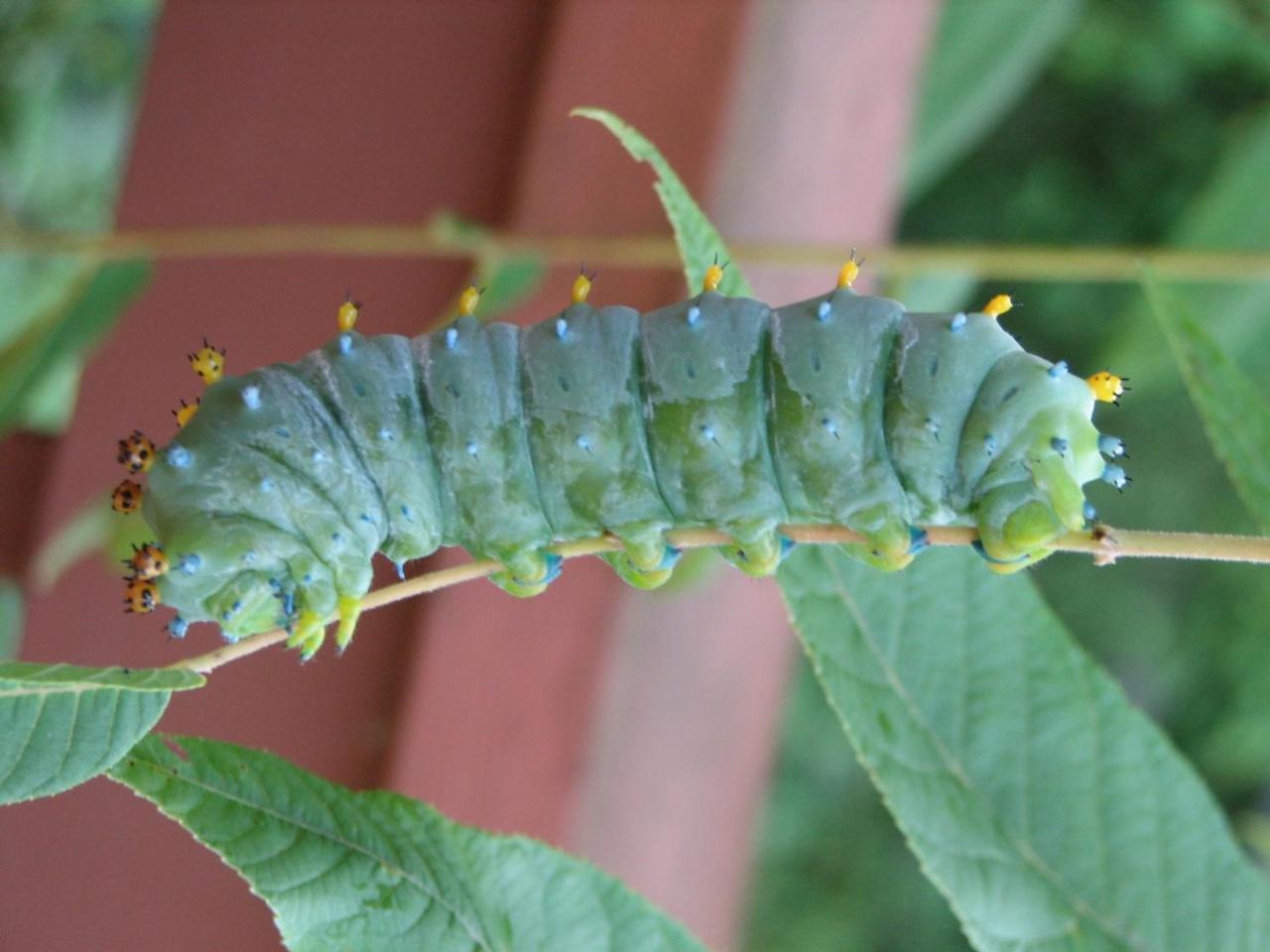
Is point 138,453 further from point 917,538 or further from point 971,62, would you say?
point 971,62

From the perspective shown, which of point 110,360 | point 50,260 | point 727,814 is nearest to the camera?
point 50,260

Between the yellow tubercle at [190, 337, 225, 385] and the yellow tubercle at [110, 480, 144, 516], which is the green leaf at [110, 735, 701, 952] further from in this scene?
the yellow tubercle at [190, 337, 225, 385]

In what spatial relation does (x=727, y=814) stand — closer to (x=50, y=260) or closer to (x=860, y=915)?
(x=860, y=915)

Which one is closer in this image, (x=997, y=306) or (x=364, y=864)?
(x=364, y=864)

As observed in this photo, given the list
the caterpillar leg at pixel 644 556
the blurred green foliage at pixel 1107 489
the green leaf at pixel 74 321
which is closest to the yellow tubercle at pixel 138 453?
the caterpillar leg at pixel 644 556

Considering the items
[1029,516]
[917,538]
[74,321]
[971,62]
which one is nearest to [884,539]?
[917,538]

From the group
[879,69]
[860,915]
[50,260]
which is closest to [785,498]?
[50,260]
